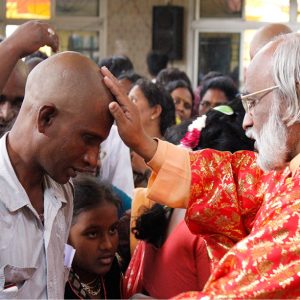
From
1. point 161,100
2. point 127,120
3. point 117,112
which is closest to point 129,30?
point 161,100

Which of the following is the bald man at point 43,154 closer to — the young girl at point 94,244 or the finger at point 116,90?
the finger at point 116,90

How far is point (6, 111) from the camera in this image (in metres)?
2.74

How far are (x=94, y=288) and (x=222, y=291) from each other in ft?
3.35

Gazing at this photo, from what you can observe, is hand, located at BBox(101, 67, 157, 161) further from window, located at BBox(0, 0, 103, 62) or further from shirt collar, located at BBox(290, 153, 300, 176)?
window, located at BBox(0, 0, 103, 62)

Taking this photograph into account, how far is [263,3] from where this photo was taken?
10266mm

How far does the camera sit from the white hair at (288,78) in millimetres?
1919

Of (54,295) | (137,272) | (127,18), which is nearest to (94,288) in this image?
(137,272)

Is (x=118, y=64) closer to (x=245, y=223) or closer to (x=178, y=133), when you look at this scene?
(x=178, y=133)

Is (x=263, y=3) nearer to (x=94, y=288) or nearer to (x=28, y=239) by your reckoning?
(x=94, y=288)

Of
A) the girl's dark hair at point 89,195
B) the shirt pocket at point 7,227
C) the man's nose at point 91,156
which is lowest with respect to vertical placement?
the girl's dark hair at point 89,195

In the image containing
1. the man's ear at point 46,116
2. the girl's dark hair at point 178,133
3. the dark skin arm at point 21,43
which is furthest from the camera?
the girl's dark hair at point 178,133

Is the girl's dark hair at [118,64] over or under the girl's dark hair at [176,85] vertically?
over

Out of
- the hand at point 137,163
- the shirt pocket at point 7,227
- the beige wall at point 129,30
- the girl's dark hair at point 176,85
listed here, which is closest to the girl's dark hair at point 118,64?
the girl's dark hair at point 176,85

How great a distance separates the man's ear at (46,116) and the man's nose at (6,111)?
3.10 ft
